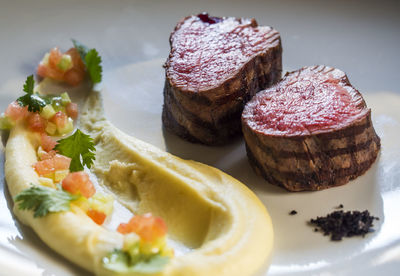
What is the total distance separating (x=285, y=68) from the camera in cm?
627

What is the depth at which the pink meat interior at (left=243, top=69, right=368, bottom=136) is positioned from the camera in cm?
443

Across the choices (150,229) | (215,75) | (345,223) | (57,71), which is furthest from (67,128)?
(345,223)

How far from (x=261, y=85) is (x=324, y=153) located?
1.28 metres

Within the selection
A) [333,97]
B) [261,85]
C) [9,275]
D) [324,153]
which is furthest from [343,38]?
[9,275]

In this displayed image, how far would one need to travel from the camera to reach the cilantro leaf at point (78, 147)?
15.7ft

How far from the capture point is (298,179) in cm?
457

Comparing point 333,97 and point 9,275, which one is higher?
point 333,97

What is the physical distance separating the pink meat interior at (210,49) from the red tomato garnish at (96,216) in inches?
54.4

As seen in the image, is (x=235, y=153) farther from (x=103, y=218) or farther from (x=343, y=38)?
(x=343, y=38)

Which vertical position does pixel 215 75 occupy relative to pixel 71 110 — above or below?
above

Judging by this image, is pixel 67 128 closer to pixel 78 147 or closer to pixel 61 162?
pixel 78 147

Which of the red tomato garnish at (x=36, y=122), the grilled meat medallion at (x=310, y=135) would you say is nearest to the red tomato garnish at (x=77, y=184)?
the red tomato garnish at (x=36, y=122)

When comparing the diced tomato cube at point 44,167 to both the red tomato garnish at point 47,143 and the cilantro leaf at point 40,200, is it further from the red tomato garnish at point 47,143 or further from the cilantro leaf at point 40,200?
the cilantro leaf at point 40,200

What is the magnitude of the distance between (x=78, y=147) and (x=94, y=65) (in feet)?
5.29
